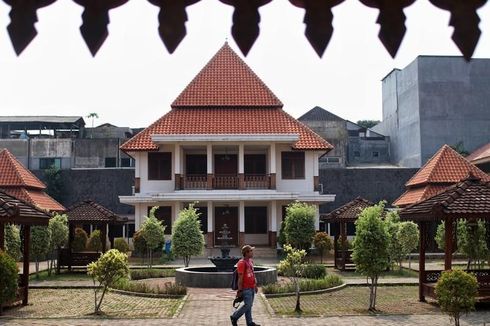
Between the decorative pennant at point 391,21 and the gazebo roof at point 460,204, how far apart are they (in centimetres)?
1252

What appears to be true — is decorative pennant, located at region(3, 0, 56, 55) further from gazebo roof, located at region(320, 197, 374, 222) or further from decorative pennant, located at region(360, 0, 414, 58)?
gazebo roof, located at region(320, 197, 374, 222)

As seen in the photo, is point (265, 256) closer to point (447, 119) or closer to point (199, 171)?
point (199, 171)

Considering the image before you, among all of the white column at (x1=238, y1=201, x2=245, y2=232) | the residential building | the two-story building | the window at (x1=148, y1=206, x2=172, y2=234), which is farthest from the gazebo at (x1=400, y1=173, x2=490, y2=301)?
the residential building

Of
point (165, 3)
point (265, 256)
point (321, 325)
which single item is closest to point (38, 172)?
point (265, 256)

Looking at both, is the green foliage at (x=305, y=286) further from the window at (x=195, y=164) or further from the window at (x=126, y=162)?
the window at (x=126, y=162)

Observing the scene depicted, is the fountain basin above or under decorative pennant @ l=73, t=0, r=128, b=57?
under

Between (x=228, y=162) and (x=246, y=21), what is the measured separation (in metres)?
30.2

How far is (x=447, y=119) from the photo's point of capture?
136 ft

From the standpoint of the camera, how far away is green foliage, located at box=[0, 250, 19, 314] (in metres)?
12.3

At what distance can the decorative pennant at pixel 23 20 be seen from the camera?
5.77ft

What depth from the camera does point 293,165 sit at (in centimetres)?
3175

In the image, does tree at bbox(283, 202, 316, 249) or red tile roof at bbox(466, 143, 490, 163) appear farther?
red tile roof at bbox(466, 143, 490, 163)

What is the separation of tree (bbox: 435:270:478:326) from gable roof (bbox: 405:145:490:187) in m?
18.9

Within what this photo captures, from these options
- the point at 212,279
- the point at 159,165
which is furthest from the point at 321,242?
the point at 212,279
